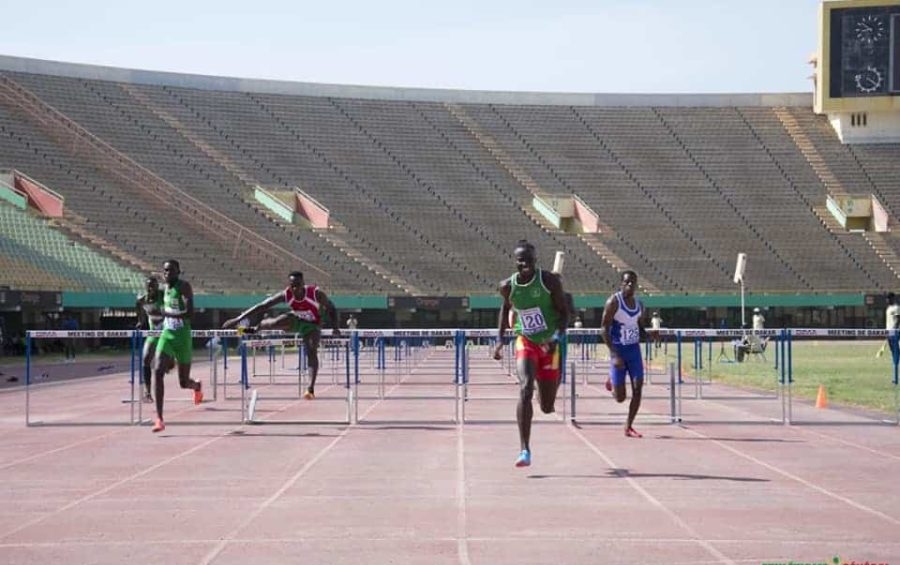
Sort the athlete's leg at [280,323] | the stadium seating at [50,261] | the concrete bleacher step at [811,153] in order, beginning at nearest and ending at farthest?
the athlete's leg at [280,323] → the stadium seating at [50,261] → the concrete bleacher step at [811,153]

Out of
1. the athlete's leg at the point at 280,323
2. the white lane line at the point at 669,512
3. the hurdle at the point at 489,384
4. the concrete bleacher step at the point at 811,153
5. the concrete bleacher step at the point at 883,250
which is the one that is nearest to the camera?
the white lane line at the point at 669,512

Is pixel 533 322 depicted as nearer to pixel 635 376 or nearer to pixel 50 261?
pixel 635 376

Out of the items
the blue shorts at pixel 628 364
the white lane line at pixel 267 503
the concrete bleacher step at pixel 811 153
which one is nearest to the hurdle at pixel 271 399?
the white lane line at pixel 267 503

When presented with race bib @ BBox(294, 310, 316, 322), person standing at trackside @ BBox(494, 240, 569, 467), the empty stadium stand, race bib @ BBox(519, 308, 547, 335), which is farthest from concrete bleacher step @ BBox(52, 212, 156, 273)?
race bib @ BBox(519, 308, 547, 335)

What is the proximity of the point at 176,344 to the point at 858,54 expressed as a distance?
56677 mm

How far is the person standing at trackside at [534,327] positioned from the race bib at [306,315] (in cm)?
704

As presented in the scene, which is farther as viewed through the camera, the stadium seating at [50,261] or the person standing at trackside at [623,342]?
the stadium seating at [50,261]

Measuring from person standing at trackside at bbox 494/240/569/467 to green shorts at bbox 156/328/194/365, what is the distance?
16.4 ft

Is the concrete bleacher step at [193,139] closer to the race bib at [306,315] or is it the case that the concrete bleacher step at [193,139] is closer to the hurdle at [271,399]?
the hurdle at [271,399]

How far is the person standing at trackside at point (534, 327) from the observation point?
10.6 meters

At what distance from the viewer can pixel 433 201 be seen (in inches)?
2589

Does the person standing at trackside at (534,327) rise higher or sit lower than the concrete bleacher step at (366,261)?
lower

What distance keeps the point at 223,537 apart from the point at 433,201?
58.6m

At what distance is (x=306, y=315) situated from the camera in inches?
688
